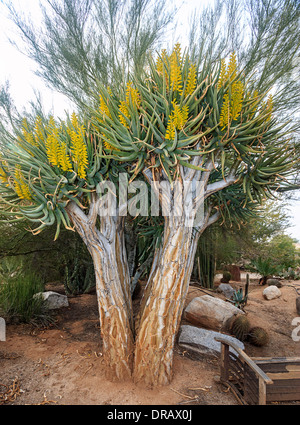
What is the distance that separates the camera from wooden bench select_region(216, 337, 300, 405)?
261 centimetres

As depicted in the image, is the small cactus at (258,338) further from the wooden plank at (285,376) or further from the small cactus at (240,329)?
the wooden plank at (285,376)

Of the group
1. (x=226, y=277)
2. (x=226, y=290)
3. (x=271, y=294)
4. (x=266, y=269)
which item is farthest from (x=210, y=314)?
(x=266, y=269)

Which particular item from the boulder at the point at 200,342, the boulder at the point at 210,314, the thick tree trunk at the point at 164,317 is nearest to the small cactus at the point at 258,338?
the boulder at the point at 210,314

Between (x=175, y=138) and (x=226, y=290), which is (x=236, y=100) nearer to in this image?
(x=175, y=138)

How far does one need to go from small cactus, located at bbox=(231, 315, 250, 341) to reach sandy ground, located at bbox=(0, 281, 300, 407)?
0.20m

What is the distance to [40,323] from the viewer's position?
486 cm

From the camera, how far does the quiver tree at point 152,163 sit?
281 cm

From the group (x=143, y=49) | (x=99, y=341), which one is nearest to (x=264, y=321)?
(x=99, y=341)

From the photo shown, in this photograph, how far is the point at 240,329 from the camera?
4.93 m

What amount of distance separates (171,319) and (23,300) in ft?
9.76

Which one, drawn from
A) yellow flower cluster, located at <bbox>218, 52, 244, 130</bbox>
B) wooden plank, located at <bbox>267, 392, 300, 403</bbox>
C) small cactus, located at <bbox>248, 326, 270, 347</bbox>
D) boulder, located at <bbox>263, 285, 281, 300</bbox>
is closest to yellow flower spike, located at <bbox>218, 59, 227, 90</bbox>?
yellow flower cluster, located at <bbox>218, 52, 244, 130</bbox>

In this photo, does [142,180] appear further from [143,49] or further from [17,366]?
[17,366]

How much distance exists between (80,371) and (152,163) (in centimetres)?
263

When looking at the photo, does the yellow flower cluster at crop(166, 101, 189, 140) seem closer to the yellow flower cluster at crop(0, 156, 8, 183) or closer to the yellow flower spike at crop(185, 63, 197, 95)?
the yellow flower spike at crop(185, 63, 197, 95)
